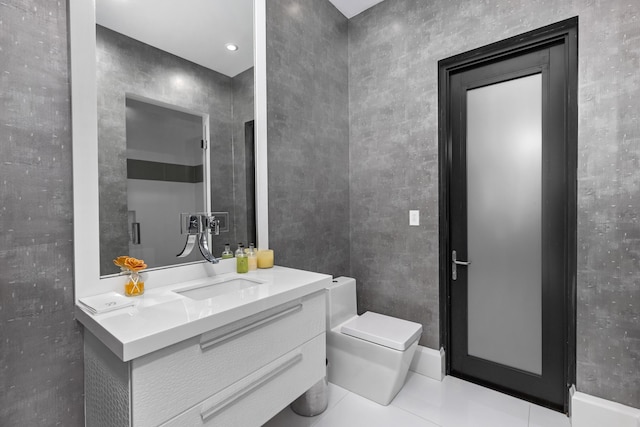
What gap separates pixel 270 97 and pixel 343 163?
836 mm

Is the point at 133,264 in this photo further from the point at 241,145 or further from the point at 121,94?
the point at 241,145

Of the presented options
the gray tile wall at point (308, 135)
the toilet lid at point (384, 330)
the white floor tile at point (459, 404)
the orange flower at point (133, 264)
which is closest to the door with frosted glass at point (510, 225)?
the white floor tile at point (459, 404)

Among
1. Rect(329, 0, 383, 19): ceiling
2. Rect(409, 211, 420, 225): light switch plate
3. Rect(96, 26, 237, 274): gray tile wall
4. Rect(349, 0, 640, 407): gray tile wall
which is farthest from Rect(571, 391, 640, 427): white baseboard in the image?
Rect(329, 0, 383, 19): ceiling

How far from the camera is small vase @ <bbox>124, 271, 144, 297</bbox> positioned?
1.15m

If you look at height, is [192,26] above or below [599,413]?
above

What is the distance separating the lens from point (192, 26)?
146 centimetres

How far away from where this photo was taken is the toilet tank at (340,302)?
1929mm

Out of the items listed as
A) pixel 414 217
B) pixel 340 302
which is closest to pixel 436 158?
pixel 414 217

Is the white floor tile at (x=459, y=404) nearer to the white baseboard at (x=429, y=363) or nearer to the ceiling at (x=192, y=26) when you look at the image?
the white baseboard at (x=429, y=363)

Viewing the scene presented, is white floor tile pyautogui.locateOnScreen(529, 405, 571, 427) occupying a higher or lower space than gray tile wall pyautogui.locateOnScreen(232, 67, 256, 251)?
lower

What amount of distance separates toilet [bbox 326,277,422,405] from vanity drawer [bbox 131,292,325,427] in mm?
638

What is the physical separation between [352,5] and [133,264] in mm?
2404

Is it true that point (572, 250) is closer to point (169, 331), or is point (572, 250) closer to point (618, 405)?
point (618, 405)

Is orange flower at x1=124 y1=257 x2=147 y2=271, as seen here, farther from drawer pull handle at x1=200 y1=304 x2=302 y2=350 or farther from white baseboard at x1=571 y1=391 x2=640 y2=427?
white baseboard at x1=571 y1=391 x2=640 y2=427
